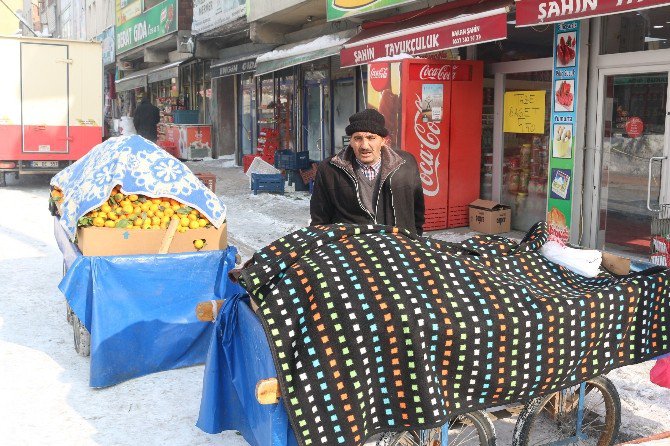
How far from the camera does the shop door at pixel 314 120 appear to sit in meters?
17.1

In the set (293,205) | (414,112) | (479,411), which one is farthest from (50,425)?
(293,205)

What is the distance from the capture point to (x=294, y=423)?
285 cm

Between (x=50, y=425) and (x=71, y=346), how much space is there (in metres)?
1.56

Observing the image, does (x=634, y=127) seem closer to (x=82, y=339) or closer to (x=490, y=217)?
(x=490, y=217)

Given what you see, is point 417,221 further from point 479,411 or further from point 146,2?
point 146,2

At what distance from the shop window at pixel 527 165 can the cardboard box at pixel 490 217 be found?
234mm

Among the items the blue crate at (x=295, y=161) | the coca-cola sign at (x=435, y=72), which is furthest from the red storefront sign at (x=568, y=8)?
the blue crate at (x=295, y=161)

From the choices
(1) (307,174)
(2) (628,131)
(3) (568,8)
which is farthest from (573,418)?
(1) (307,174)

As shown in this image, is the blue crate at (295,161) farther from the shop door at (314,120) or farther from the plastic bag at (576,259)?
the plastic bag at (576,259)

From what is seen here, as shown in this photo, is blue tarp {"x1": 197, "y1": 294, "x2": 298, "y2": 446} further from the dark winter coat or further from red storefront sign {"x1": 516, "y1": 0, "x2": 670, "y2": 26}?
red storefront sign {"x1": 516, "y1": 0, "x2": 670, "y2": 26}

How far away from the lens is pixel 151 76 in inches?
1139

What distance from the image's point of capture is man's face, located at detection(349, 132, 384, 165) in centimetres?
445

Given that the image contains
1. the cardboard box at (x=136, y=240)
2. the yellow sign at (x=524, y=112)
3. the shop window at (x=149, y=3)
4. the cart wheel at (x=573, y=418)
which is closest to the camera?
the cart wheel at (x=573, y=418)

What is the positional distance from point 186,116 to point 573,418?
2341 centimetres
